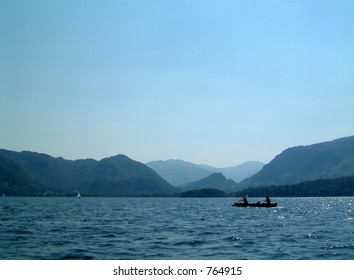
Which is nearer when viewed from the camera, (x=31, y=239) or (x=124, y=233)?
(x=31, y=239)

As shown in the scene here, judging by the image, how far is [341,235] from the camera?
180 ft

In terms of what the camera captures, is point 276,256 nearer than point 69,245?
Yes

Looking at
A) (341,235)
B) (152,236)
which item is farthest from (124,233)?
(341,235)
